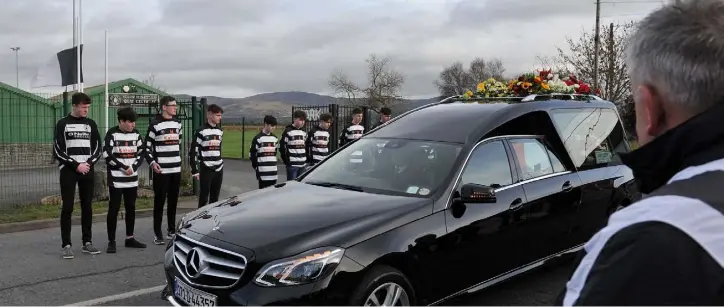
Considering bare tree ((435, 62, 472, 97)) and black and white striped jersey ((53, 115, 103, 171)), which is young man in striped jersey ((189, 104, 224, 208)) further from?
bare tree ((435, 62, 472, 97))

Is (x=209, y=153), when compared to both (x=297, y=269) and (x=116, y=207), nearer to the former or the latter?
(x=116, y=207)

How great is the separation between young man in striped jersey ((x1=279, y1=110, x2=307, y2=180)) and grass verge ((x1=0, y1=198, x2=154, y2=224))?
8.24ft

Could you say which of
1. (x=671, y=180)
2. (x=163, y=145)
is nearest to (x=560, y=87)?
(x=163, y=145)

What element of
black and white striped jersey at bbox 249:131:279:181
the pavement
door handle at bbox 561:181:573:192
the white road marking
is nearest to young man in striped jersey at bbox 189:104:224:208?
black and white striped jersey at bbox 249:131:279:181

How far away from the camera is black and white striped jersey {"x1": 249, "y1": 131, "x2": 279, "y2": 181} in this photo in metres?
9.42

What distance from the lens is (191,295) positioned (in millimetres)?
3645

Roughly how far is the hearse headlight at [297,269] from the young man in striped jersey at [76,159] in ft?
14.3

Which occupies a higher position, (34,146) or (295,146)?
(295,146)

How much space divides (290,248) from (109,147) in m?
4.63

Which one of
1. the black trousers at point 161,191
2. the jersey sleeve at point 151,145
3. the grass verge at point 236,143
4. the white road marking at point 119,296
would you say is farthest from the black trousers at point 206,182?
the grass verge at point 236,143

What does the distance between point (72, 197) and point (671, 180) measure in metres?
A: 7.05

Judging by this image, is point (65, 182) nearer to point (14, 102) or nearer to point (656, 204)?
point (656, 204)

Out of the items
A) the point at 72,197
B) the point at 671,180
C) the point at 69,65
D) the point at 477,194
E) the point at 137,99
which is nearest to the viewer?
the point at 671,180

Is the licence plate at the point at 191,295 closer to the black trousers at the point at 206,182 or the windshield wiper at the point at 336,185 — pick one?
the windshield wiper at the point at 336,185
